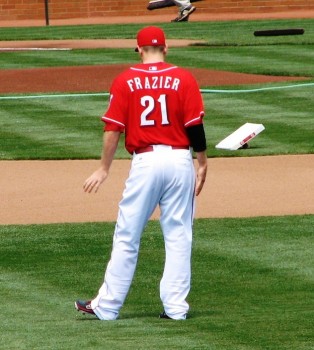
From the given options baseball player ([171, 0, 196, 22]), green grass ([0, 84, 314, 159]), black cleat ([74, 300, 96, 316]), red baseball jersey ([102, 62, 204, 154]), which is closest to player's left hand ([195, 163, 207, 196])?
red baseball jersey ([102, 62, 204, 154])

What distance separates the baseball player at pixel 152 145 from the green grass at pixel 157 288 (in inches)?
18.8

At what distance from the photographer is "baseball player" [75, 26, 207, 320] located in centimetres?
737

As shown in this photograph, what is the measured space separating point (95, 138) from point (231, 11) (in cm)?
2221

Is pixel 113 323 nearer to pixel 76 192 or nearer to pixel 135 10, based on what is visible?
pixel 76 192

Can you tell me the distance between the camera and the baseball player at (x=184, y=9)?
109 ft

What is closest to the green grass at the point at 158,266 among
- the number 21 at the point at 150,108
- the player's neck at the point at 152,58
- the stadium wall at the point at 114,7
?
the number 21 at the point at 150,108

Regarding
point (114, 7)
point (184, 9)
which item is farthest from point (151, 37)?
point (114, 7)

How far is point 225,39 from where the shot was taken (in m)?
27.5

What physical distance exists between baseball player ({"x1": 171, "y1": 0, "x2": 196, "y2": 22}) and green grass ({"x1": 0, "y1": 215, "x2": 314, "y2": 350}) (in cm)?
2246

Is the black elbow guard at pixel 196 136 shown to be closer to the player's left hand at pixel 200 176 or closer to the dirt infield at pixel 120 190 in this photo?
the player's left hand at pixel 200 176

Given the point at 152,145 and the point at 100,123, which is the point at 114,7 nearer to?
the point at 100,123

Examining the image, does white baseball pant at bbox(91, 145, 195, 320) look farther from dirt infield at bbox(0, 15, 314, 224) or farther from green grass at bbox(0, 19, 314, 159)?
green grass at bbox(0, 19, 314, 159)

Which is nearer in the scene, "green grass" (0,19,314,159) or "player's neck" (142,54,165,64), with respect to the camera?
"player's neck" (142,54,165,64)

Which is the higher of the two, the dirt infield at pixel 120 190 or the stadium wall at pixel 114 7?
the dirt infield at pixel 120 190
